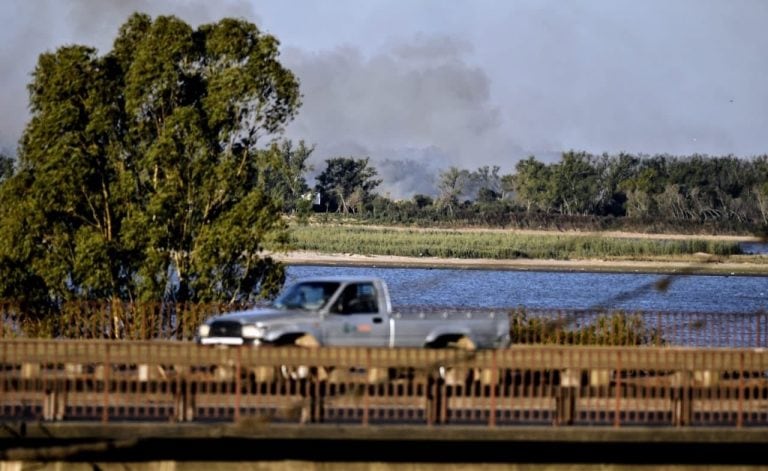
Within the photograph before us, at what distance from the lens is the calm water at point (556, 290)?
72000 mm

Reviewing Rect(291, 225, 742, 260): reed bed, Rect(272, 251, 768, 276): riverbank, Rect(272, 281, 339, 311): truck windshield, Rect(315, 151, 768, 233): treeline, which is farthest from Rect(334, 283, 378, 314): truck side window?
Rect(315, 151, 768, 233): treeline

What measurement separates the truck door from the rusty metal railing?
2837 millimetres

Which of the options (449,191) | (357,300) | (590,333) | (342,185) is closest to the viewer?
(357,300)

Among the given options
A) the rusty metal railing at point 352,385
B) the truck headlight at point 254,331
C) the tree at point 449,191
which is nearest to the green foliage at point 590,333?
the truck headlight at point 254,331

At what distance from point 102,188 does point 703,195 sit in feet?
426

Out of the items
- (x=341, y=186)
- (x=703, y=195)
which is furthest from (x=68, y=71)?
(x=341, y=186)

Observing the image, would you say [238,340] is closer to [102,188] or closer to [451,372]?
[451,372]

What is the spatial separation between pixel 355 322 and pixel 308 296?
869mm

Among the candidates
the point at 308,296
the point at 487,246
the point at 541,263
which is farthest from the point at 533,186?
the point at 308,296

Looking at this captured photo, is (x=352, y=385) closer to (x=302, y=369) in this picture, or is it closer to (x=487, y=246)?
(x=302, y=369)

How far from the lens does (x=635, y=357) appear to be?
687 inches

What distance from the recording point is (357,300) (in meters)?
21.4

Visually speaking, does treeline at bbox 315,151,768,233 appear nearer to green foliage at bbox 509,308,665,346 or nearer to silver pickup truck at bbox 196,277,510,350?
green foliage at bbox 509,308,665,346

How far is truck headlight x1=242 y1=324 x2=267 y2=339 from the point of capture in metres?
20.5
